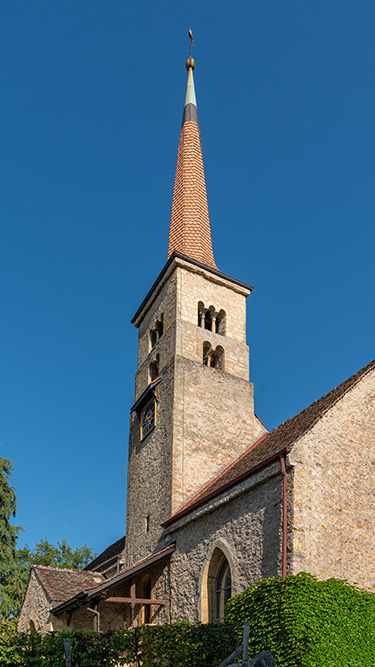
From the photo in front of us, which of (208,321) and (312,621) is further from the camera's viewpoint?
(208,321)

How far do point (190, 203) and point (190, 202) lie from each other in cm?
7

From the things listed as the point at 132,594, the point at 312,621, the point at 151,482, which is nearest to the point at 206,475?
the point at 151,482

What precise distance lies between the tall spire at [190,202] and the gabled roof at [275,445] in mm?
8624

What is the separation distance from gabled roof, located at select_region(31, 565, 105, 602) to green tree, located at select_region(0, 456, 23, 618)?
6.16 m

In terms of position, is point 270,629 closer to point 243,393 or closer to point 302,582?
point 302,582

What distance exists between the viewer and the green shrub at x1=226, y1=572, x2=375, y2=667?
12.8m

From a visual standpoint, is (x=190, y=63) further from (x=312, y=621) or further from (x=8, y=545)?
(x=312, y=621)

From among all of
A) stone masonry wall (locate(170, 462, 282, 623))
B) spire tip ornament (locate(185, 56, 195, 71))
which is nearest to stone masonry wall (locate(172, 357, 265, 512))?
stone masonry wall (locate(170, 462, 282, 623))

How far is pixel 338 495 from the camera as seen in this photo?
15188mm

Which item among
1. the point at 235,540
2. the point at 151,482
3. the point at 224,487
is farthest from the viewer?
the point at 151,482

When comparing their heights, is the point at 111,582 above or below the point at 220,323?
below

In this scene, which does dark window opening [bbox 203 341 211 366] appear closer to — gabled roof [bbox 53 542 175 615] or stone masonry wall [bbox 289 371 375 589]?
gabled roof [bbox 53 542 175 615]

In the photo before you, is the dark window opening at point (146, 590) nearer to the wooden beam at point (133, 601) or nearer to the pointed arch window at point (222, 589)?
the wooden beam at point (133, 601)

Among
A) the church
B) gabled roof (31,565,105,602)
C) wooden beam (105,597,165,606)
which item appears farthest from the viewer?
gabled roof (31,565,105,602)
